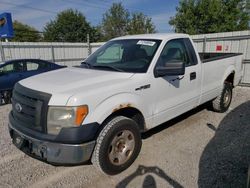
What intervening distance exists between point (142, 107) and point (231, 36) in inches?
318

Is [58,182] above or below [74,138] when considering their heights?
below

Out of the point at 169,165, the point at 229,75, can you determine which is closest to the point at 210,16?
the point at 229,75

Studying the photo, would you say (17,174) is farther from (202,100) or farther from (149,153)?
(202,100)

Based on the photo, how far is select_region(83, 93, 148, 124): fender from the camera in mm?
2686

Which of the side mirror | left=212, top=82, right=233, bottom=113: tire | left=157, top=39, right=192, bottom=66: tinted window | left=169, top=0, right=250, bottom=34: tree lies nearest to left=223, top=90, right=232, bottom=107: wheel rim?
left=212, top=82, right=233, bottom=113: tire

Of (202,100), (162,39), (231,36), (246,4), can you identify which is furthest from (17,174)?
(246,4)

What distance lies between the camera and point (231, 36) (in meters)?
9.55

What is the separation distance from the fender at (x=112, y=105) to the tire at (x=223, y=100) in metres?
3.02

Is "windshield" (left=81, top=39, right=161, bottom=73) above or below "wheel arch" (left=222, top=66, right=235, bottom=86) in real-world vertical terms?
above

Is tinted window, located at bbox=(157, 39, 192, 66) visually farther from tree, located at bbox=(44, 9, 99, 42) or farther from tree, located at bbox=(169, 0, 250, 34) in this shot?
tree, located at bbox=(44, 9, 99, 42)

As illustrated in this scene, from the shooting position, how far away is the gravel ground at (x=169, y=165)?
116 inches

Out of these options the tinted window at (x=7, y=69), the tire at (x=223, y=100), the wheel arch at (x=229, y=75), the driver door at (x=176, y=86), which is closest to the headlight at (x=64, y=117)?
the driver door at (x=176, y=86)

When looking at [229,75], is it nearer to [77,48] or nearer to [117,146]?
[117,146]

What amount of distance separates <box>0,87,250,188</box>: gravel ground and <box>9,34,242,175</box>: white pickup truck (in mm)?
294
